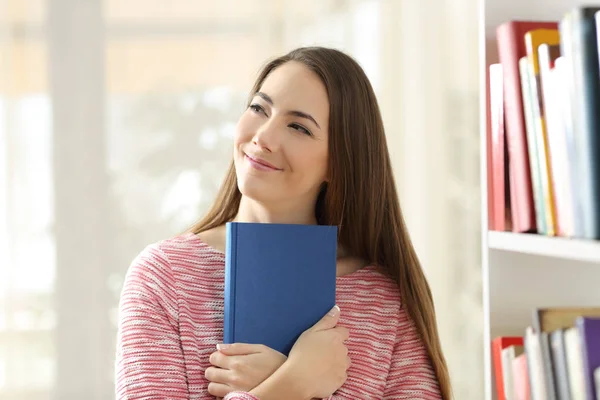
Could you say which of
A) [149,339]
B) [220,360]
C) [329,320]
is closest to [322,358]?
[329,320]

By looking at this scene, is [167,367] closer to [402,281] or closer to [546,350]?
[402,281]

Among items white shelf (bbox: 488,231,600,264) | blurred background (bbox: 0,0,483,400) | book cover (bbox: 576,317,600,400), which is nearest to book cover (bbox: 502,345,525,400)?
white shelf (bbox: 488,231,600,264)

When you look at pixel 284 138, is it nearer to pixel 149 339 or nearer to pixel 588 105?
pixel 149 339

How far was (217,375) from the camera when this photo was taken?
59.3 inches

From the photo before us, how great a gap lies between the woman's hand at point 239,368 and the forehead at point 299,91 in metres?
0.48

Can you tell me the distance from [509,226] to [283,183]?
478 mm

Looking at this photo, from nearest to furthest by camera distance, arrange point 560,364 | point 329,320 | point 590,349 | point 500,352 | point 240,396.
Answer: point 590,349 → point 560,364 → point 500,352 → point 240,396 → point 329,320

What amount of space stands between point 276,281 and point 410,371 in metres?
0.38

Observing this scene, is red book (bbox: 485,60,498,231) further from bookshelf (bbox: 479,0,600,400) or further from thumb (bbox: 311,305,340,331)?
thumb (bbox: 311,305,340,331)

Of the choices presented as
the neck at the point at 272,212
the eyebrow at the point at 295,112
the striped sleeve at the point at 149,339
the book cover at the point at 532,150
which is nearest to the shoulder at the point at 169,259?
the striped sleeve at the point at 149,339

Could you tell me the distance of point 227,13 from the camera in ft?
9.35

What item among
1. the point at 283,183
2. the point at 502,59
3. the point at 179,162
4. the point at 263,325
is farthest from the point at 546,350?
the point at 179,162

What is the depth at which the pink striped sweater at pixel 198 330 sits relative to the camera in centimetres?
151

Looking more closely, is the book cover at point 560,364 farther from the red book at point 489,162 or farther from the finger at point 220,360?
the finger at point 220,360
